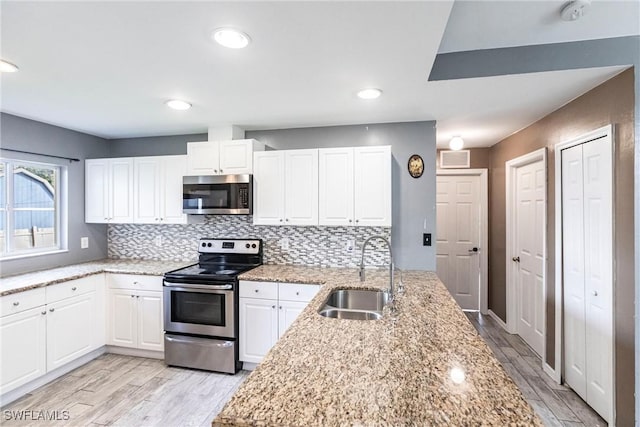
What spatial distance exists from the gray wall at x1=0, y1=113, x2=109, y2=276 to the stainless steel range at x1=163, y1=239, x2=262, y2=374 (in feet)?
4.70

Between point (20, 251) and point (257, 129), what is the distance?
2643 mm

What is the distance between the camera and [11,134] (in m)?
2.87

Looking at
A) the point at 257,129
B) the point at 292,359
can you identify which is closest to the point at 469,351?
the point at 292,359

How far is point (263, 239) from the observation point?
11.1 feet

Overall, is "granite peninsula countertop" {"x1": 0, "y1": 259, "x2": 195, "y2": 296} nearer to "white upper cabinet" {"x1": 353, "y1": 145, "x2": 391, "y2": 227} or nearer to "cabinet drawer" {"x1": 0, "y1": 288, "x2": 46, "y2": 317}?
"cabinet drawer" {"x1": 0, "y1": 288, "x2": 46, "y2": 317}

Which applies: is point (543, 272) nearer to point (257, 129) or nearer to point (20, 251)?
point (257, 129)

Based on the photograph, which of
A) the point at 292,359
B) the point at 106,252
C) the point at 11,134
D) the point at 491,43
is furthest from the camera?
the point at 106,252

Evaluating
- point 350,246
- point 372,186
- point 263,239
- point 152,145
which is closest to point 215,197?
point 263,239

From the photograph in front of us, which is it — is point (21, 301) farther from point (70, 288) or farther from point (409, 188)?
point (409, 188)

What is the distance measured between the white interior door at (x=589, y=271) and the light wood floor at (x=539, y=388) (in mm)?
91

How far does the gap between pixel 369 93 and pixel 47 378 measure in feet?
11.9

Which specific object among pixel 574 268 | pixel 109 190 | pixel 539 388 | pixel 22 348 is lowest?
pixel 539 388

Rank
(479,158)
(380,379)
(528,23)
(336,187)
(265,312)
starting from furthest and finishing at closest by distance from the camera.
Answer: (479,158), (336,187), (265,312), (528,23), (380,379)

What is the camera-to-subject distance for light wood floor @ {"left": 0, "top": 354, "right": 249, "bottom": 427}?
87.5 inches
